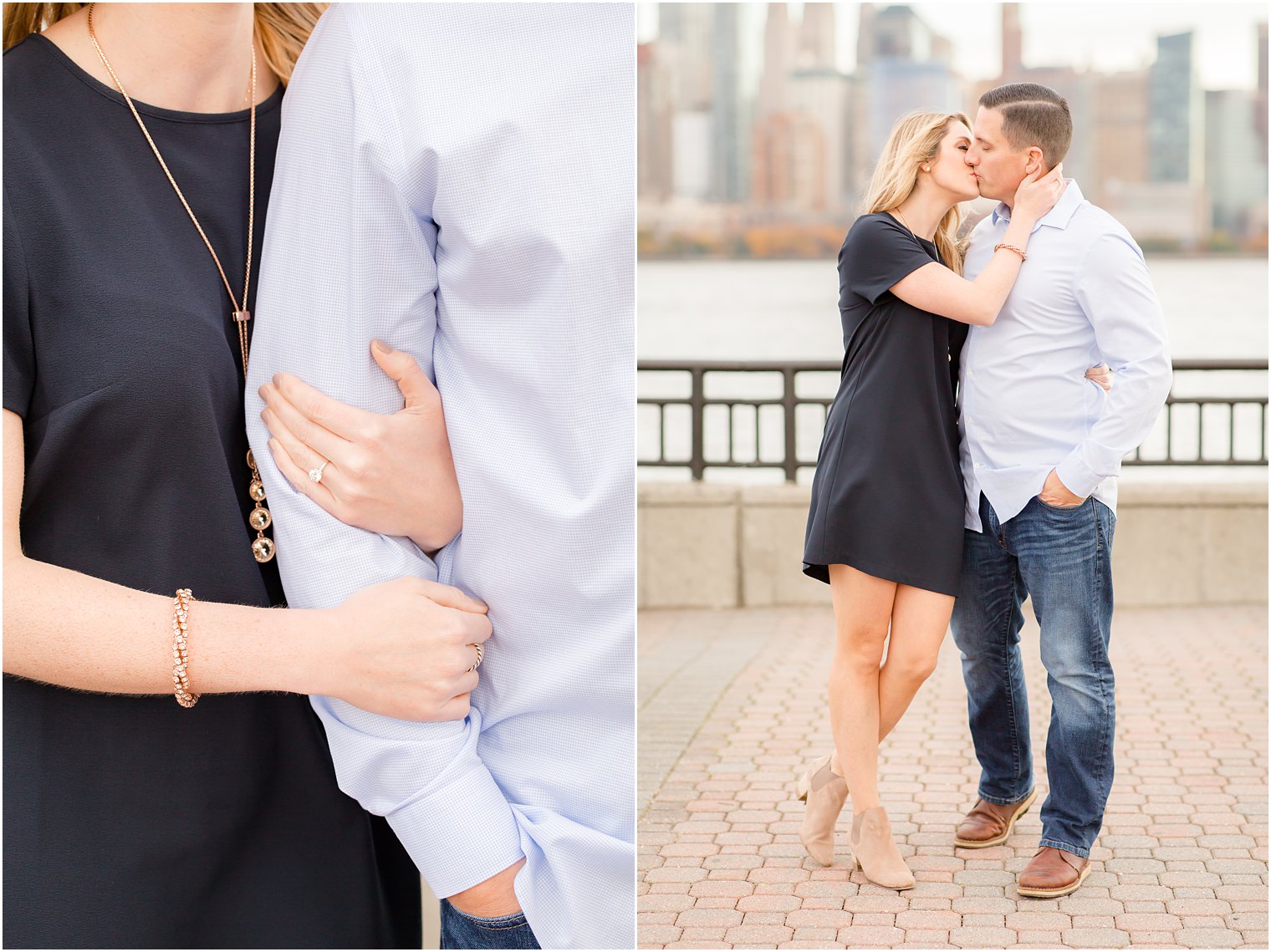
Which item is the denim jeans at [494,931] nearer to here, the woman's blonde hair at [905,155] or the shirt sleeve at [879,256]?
the shirt sleeve at [879,256]

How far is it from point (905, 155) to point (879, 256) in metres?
0.29

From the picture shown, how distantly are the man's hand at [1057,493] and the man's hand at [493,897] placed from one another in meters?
1.87

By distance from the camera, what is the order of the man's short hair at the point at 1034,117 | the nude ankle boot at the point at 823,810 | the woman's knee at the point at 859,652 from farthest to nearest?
the nude ankle boot at the point at 823,810 → the woman's knee at the point at 859,652 → the man's short hair at the point at 1034,117

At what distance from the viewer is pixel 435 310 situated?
1.57 meters

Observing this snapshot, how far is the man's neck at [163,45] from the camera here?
1.61 metres

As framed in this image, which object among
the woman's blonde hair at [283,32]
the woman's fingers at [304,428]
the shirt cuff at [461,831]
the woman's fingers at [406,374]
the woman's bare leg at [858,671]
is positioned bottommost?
the woman's bare leg at [858,671]

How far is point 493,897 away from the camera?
5.33 ft

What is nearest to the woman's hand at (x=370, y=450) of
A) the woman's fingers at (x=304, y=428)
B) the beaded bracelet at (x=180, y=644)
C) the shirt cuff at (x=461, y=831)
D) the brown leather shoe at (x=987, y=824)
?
the woman's fingers at (x=304, y=428)

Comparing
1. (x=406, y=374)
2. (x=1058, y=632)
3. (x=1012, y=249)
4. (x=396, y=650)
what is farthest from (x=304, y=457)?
(x=1058, y=632)

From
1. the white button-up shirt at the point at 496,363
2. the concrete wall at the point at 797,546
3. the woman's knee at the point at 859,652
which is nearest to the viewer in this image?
the white button-up shirt at the point at 496,363

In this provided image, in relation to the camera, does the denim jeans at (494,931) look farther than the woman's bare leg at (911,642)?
No

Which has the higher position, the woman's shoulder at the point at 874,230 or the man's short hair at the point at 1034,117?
the man's short hair at the point at 1034,117

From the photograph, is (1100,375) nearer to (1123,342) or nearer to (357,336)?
(1123,342)

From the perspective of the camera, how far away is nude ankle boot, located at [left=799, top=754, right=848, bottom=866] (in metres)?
3.38
